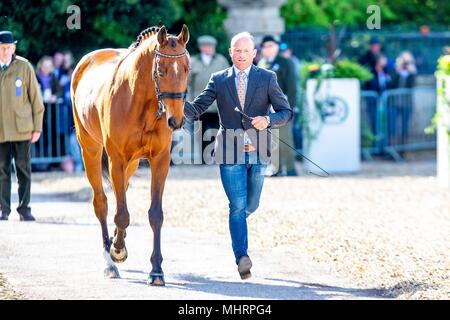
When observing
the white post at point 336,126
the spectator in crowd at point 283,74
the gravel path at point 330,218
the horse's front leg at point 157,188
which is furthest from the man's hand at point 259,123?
the white post at point 336,126

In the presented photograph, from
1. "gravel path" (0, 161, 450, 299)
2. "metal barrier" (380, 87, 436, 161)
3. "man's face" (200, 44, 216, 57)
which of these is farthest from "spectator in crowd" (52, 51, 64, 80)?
"metal barrier" (380, 87, 436, 161)

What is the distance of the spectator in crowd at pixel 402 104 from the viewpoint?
20922mm

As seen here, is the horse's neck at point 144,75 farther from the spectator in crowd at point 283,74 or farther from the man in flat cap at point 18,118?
the spectator in crowd at point 283,74

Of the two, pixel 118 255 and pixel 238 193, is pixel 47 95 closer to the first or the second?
pixel 118 255

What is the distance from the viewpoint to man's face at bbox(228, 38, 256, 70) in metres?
8.80

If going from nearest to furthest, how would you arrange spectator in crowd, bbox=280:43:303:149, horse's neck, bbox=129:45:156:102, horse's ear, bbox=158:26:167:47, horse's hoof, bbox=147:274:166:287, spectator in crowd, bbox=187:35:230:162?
horse's ear, bbox=158:26:167:47
horse's hoof, bbox=147:274:166:287
horse's neck, bbox=129:45:156:102
spectator in crowd, bbox=280:43:303:149
spectator in crowd, bbox=187:35:230:162

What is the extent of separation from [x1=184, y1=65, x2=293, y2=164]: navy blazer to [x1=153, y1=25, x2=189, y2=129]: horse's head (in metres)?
0.63

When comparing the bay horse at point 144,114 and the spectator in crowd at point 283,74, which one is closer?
the bay horse at point 144,114

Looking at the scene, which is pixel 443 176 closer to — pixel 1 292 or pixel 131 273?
pixel 131 273

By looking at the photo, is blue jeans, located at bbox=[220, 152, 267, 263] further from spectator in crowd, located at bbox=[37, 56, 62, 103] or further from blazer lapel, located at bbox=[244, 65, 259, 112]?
spectator in crowd, located at bbox=[37, 56, 62, 103]

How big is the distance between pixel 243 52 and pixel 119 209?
5.49 feet

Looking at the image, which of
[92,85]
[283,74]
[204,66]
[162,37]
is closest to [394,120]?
[204,66]

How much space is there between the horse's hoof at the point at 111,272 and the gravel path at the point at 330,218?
0.24 metres

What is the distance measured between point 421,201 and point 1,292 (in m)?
7.40
